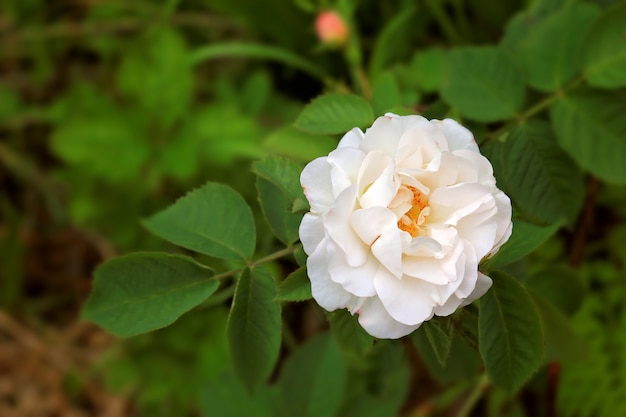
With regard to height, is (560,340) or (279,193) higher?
(279,193)

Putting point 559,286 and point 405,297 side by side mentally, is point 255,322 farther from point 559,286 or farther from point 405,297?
point 559,286

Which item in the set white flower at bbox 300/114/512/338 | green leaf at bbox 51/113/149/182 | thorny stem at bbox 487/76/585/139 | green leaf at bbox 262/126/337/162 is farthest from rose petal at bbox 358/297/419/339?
green leaf at bbox 51/113/149/182

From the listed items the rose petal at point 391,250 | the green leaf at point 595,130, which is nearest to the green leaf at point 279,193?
the rose petal at point 391,250

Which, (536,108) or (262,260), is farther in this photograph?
(536,108)

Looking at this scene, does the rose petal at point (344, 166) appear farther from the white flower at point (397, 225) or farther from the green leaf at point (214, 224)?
the green leaf at point (214, 224)

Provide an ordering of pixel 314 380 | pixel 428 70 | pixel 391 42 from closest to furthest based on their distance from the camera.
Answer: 1. pixel 314 380
2. pixel 428 70
3. pixel 391 42

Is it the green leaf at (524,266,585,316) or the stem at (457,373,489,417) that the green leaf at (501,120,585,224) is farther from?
the stem at (457,373,489,417)

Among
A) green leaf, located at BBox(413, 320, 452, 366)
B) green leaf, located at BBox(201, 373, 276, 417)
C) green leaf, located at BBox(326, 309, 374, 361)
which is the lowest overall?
green leaf, located at BBox(201, 373, 276, 417)

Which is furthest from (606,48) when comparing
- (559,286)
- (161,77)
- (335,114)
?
(161,77)
